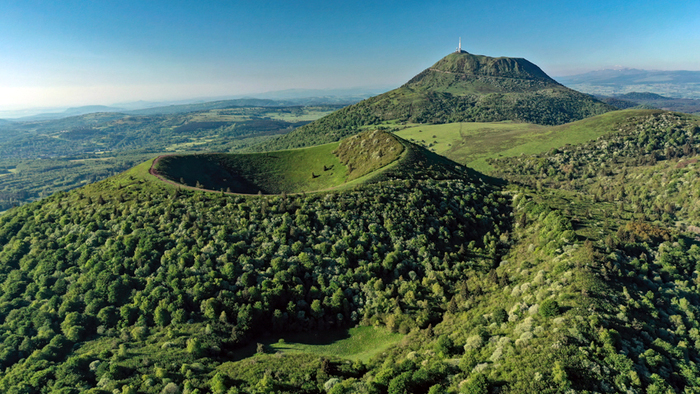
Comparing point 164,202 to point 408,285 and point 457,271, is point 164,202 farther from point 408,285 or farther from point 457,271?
point 457,271

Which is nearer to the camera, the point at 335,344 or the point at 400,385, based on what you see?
the point at 400,385

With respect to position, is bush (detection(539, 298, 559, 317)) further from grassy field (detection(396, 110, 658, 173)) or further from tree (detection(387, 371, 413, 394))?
grassy field (detection(396, 110, 658, 173))

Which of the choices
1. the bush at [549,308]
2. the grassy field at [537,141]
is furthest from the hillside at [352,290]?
the grassy field at [537,141]

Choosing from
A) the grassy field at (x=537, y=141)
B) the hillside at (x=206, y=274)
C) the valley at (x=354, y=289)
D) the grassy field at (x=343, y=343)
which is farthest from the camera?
the grassy field at (x=537, y=141)

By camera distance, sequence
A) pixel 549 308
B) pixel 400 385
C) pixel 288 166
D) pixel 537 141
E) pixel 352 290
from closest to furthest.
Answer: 1. pixel 400 385
2. pixel 549 308
3. pixel 352 290
4. pixel 288 166
5. pixel 537 141

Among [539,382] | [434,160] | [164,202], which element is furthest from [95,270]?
[434,160]

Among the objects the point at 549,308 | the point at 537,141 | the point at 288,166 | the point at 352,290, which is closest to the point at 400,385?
the point at 549,308

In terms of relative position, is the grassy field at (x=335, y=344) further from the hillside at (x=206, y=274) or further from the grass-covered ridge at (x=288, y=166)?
the grass-covered ridge at (x=288, y=166)

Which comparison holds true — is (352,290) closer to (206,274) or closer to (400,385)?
(400,385)

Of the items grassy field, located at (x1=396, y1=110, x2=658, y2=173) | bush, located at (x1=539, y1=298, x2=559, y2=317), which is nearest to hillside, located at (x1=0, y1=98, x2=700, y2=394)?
bush, located at (x1=539, y1=298, x2=559, y2=317)
